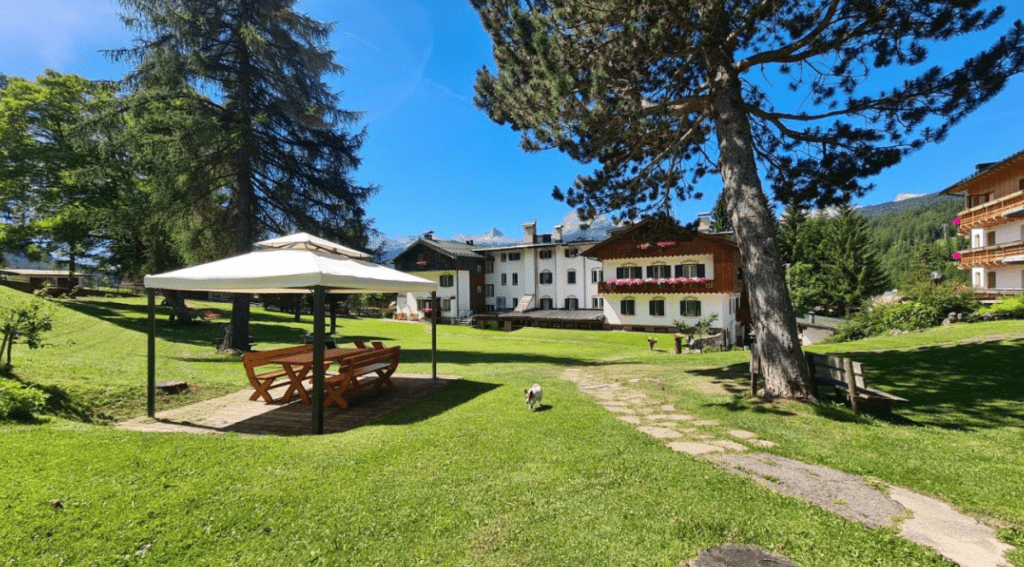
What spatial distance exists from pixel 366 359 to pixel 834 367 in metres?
8.15

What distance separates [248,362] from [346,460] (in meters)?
3.71

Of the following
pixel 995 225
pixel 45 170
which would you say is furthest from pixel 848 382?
pixel 45 170

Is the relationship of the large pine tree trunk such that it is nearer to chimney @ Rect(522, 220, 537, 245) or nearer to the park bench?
the park bench

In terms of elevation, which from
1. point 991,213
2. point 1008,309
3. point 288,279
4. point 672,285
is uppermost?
point 991,213

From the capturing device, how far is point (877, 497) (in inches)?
141

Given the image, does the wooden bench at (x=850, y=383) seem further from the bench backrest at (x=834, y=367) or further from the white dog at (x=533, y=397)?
the white dog at (x=533, y=397)

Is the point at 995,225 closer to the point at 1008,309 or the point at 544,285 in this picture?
the point at 1008,309

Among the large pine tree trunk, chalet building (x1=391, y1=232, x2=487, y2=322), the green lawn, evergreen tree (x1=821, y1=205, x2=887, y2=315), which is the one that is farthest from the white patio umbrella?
evergreen tree (x1=821, y1=205, x2=887, y2=315)

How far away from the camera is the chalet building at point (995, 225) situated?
79.8ft

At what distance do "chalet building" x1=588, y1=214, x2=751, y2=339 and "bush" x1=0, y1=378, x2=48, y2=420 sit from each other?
30.0 metres

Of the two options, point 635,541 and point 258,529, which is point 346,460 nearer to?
point 258,529

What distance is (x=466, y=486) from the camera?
376cm

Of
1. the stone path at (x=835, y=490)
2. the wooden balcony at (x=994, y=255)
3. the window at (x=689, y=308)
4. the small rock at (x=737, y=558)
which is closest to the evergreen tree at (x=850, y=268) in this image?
the wooden balcony at (x=994, y=255)

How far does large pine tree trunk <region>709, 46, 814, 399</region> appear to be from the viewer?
7.08 m
